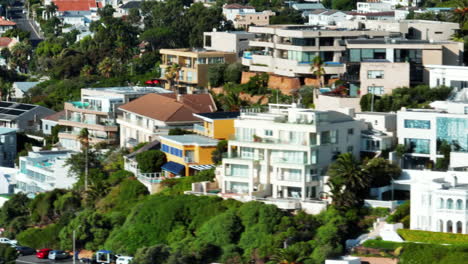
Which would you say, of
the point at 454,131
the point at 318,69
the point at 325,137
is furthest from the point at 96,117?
the point at 454,131

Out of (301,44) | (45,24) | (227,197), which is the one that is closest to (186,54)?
(301,44)

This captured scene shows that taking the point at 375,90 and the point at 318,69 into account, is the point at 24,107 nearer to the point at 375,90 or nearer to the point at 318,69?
the point at 318,69

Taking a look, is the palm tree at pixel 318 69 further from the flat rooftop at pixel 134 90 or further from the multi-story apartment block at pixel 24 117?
the multi-story apartment block at pixel 24 117

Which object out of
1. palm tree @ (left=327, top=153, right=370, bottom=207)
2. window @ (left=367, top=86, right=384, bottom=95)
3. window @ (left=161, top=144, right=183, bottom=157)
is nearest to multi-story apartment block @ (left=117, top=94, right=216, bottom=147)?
window @ (left=161, top=144, right=183, bottom=157)

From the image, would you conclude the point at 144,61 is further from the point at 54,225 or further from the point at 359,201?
the point at 359,201

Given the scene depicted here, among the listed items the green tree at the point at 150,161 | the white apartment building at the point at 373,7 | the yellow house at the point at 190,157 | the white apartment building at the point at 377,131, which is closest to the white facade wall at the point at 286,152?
the white apartment building at the point at 377,131

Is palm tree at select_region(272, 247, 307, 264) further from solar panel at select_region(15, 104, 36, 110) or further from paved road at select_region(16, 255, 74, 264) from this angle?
solar panel at select_region(15, 104, 36, 110)
